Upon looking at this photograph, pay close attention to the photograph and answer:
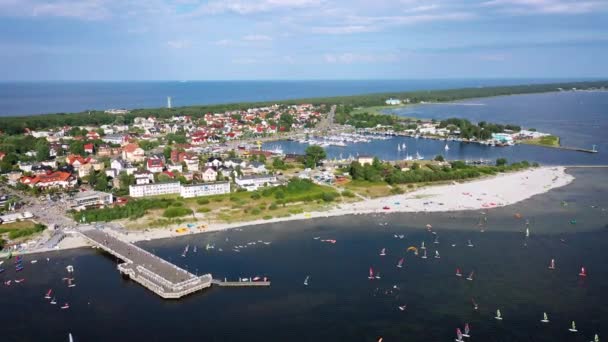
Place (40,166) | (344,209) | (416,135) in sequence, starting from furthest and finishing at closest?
1. (416,135)
2. (40,166)
3. (344,209)

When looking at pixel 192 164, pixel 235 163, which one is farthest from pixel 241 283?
pixel 192 164

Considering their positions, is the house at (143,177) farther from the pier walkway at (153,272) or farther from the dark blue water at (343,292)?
the dark blue water at (343,292)

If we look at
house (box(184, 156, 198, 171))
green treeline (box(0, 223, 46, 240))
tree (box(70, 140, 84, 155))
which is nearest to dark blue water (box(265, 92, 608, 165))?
house (box(184, 156, 198, 171))

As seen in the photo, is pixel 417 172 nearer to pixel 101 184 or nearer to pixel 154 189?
pixel 154 189

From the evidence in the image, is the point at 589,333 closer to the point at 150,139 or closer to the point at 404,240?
the point at 404,240

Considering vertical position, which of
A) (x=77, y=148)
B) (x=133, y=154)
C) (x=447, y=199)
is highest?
(x=77, y=148)

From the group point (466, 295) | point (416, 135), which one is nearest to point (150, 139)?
point (416, 135)
